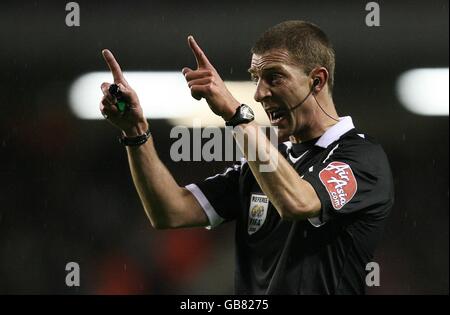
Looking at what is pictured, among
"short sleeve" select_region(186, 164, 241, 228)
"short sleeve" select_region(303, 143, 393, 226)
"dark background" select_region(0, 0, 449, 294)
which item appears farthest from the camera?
"dark background" select_region(0, 0, 449, 294)

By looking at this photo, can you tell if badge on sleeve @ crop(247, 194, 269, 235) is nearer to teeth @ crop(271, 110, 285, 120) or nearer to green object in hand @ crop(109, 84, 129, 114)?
teeth @ crop(271, 110, 285, 120)

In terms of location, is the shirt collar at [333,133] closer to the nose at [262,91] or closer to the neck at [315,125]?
the neck at [315,125]

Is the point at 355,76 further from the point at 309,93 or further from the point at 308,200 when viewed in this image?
the point at 308,200

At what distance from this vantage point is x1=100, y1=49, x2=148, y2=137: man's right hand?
7.86ft

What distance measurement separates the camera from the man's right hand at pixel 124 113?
7.86 feet

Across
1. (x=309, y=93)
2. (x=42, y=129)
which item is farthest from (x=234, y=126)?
(x=42, y=129)

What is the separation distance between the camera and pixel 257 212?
8.36 feet

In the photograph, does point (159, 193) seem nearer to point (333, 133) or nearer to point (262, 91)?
point (262, 91)

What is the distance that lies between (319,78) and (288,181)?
586mm

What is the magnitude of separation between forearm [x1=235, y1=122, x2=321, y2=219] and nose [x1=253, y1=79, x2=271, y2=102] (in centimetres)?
36

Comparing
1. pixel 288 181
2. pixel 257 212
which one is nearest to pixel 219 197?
pixel 257 212

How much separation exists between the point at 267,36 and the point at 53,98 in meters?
2.68

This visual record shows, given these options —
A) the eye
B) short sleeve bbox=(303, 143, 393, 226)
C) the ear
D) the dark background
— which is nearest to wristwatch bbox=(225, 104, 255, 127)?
short sleeve bbox=(303, 143, 393, 226)

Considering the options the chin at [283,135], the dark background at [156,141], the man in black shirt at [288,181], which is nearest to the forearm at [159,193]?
the man in black shirt at [288,181]
